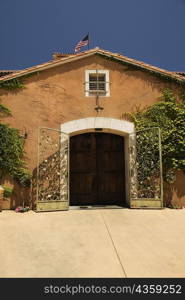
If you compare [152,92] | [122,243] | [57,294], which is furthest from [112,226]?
[152,92]

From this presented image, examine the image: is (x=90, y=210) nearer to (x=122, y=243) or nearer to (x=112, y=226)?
(x=112, y=226)

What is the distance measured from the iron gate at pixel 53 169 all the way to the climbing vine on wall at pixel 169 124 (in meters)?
2.59

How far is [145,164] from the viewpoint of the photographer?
19.4 ft

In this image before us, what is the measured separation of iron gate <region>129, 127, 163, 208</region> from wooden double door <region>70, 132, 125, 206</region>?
84cm

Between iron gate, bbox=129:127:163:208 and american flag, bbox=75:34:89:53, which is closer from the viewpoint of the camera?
iron gate, bbox=129:127:163:208

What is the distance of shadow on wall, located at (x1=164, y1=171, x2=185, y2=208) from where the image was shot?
584cm

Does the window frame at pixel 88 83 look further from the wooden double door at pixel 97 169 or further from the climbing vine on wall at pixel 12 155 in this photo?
the climbing vine on wall at pixel 12 155

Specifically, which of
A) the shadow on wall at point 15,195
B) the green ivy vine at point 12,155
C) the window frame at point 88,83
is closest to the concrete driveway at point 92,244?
the shadow on wall at point 15,195

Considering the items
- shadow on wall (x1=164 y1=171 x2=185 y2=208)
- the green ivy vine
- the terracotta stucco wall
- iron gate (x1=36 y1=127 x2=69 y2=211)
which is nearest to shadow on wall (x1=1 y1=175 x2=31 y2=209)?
the green ivy vine

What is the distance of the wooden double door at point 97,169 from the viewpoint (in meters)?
6.62

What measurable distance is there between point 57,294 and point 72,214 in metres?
3.05

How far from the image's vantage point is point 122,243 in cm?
321

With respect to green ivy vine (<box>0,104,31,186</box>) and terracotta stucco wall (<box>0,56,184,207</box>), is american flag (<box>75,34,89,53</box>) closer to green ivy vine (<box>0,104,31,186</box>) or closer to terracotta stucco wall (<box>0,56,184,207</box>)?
terracotta stucco wall (<box>0,56,184,207</box>)

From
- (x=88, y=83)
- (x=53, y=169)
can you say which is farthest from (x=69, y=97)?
(x=53, y=169)
